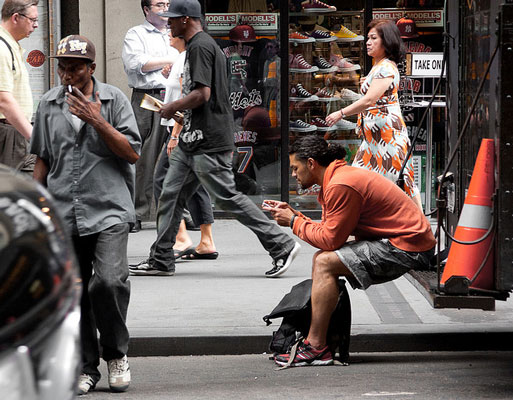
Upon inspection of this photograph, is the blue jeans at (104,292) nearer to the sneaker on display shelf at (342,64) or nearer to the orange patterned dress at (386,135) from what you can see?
the orange patterned dress at (386,135)

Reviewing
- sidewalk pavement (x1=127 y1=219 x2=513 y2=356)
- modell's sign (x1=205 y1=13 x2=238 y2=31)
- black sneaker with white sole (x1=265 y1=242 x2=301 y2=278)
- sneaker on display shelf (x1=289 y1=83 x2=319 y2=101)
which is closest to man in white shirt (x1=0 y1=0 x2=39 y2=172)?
sidewalk pavement (x1=127 y1=219 x2=513 y2=356)

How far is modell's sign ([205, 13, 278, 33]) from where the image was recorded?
1053 centimetres

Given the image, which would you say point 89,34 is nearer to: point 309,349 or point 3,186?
point 309,349

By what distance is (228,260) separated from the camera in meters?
8.68

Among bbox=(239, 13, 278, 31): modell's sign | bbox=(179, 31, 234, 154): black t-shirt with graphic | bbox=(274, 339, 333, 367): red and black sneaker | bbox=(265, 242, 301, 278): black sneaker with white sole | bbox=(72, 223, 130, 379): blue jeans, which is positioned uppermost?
bbox=(239, 13, 278, 31): modell's sign

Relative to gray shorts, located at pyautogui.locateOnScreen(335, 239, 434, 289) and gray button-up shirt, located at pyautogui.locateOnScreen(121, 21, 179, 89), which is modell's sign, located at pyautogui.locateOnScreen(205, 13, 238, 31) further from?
gray shorts, located at pyautogui.locateOnScreen(335, 239, 434, 289)

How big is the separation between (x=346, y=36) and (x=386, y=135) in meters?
3.18

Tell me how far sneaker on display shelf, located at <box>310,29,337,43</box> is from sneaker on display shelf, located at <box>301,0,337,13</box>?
8.7 inches

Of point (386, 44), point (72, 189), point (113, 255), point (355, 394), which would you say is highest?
point (386, 44)

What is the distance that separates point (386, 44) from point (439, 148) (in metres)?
3.00

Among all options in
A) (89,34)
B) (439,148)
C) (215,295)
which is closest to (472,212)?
(215,295)

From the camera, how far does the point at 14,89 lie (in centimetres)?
633

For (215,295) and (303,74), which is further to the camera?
(303,74)

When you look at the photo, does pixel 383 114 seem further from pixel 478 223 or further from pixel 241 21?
pixel 241 21
